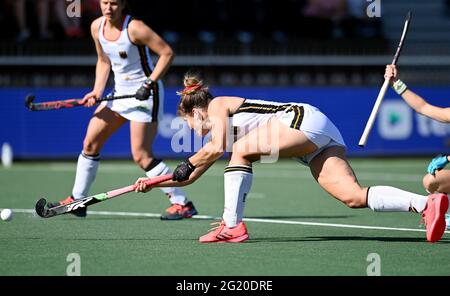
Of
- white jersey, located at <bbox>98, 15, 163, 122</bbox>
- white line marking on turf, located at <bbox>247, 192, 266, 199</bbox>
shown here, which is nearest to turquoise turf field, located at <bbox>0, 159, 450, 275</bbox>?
white line marking on turf, located at <bbox>247, 192, 266, 199</bbox>

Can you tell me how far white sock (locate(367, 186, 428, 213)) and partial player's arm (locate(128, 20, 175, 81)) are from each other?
7.85 ft

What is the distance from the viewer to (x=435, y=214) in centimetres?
666

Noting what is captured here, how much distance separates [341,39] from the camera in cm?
1680

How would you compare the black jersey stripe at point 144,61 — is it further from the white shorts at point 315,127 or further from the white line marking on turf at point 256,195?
the white line marking on turf at point 256,195

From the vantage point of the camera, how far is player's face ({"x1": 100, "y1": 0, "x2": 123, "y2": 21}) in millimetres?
8578

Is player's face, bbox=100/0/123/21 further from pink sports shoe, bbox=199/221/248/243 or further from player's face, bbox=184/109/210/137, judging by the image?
pink sports shoe, bbox=199/221/248/243

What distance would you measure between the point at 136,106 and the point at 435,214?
3.20 metres

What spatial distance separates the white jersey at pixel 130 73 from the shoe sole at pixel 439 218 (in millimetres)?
3086

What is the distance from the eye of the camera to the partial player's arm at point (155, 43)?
8539 millimetres

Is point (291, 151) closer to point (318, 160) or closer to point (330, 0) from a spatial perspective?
point (318, 160)

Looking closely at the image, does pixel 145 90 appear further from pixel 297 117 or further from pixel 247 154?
pixel 297 117

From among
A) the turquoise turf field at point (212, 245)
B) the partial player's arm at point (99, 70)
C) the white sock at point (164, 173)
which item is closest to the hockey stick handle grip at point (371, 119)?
the turquoise turf field at point (212, 245)

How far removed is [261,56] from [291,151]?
9191mm
